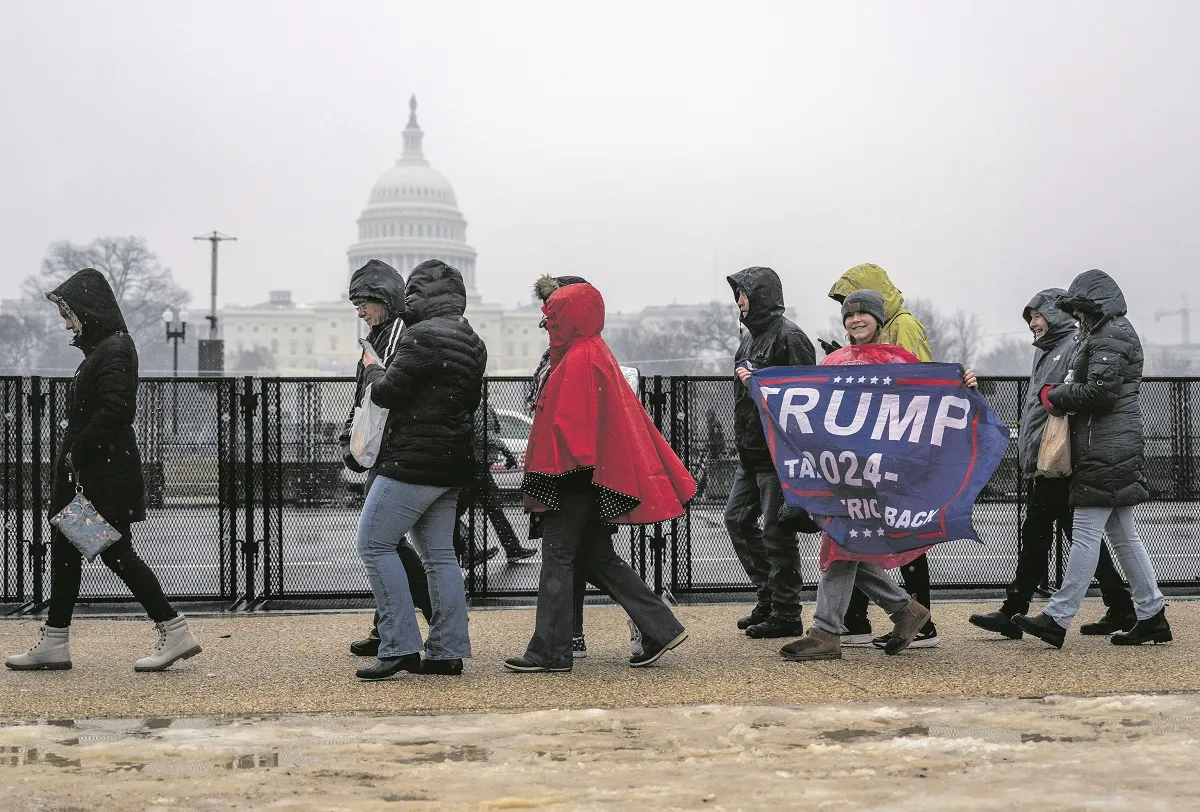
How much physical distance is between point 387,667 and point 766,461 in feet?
6.89

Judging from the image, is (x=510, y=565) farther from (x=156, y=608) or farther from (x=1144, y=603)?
(x=1144, y=603)

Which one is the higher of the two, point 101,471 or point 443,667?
point 101,471

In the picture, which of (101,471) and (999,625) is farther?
(999,625)

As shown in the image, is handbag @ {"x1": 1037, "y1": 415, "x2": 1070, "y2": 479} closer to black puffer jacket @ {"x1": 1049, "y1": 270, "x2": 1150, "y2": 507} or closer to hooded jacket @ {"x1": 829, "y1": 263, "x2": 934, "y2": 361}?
black puffer jacket @ {"x1": 1049, "y1": 270, "x2": 1150, "y2": 507}

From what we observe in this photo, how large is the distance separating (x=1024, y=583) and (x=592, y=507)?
2.21m

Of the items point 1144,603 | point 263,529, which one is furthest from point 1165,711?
point 263,529

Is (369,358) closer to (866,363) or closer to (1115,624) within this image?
(866,363)

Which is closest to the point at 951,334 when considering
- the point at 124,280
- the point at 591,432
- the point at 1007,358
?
the point at 1007,358

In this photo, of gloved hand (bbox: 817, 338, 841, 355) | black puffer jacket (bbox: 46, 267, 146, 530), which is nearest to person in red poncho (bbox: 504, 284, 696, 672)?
gloved hand (bbox: 817, 338, 841, 355)

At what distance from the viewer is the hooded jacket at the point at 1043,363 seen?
7.09 metres

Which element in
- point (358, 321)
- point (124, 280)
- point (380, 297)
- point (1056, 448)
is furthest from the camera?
point (358, 321)

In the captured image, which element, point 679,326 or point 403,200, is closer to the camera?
point 679,326

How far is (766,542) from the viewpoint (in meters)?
7.16

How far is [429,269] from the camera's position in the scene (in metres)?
6.35
